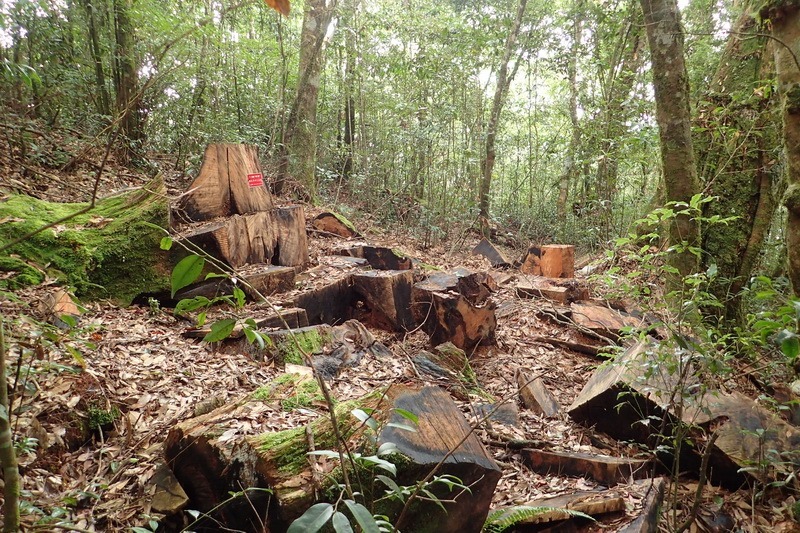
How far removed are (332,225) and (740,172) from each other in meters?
5.28

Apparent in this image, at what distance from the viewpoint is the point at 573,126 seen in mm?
9836

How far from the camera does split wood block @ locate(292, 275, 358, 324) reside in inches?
185

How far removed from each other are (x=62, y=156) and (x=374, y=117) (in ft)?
25.4

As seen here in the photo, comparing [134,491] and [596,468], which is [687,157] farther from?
[134,491]

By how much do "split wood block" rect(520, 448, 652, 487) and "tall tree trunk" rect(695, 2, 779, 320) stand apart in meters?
2.45

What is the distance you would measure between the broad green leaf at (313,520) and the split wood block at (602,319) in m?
4.46

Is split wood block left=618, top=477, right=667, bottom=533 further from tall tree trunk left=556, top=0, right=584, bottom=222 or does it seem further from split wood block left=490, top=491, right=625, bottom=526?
tall tree trunk left=556, top=0, right=584, bottom=222

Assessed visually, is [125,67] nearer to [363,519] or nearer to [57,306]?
[57,306]

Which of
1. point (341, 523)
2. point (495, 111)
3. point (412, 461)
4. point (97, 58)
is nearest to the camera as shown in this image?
point (341, 523)

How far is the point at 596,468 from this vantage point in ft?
9.59

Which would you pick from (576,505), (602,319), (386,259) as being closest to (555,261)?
(602,319)

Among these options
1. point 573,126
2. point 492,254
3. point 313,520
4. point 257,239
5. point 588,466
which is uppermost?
point 573,126

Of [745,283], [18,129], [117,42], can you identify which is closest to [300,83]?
[117,42]

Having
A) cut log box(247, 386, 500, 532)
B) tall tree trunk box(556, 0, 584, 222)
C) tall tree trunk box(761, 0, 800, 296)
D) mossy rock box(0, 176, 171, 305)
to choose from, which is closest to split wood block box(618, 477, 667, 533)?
cut log box(247, 386, 500, 532)
